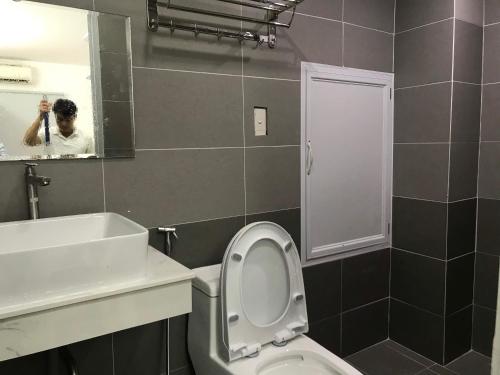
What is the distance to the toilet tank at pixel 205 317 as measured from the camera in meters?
Answer: 1.59

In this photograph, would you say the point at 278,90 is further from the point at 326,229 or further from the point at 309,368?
the point at 309,368

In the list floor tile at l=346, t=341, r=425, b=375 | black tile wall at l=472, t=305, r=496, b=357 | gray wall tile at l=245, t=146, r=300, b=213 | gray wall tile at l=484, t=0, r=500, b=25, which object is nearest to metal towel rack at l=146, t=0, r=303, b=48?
gray wall tile at l=245, t=146, r=300, b=213

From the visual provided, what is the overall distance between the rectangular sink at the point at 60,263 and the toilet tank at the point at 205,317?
1.40 ft

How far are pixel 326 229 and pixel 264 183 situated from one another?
1.59ft

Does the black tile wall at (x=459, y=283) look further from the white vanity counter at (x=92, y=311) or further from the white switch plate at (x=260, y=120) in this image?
the white vanity counter at (x=92, y=311)

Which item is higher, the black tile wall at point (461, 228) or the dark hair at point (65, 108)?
the dark hair at point (65, 108)

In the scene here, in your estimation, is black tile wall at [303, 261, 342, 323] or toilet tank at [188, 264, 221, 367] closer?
toilet tank at [188, 264, 221, 367]

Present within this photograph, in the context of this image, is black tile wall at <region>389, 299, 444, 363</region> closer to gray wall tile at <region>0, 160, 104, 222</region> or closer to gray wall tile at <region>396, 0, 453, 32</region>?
gray wall tile at <region>396, 0, 453, 32</region>

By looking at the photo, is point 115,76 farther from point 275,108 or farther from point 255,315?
point 255,315

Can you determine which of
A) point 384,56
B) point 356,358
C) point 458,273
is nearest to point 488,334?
point 458,273

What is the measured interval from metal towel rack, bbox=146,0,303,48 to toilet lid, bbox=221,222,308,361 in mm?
844

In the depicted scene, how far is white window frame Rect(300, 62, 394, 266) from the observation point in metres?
2.05

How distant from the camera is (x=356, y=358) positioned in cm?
233

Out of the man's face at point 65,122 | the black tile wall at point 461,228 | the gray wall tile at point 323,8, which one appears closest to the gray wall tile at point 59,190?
the man's face at point 65,122
